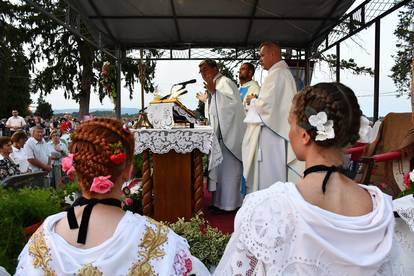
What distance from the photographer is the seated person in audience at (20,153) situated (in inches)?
240

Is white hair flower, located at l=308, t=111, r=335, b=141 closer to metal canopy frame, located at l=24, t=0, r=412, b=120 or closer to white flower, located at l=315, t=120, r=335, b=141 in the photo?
white flower, located at l=315, t=120, r=335, b=141

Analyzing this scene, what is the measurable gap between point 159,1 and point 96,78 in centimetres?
1475

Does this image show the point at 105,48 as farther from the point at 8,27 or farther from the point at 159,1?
the point at 8,27

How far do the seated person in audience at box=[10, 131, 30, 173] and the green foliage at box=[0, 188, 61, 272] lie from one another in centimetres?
362

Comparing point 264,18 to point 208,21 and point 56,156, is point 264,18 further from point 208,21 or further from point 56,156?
point 56,156

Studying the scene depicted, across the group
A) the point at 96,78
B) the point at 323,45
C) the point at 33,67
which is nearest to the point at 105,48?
the point at 323,45

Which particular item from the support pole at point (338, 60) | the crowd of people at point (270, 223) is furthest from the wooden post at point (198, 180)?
the support pole at point (338, 60)

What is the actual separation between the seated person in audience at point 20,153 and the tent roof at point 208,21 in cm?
238

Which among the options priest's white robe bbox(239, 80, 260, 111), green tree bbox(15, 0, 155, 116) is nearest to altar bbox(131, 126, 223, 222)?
priest's white robe bbox(239, 80, 260, 111)

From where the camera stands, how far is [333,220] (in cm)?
129

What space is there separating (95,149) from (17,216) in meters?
1.39

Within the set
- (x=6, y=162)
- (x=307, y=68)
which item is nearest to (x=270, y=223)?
(x=6, y=162)

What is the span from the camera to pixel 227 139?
541 centimetres

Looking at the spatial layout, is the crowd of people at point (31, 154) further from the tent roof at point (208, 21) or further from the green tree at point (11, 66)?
the green tree at point (11, 66)
